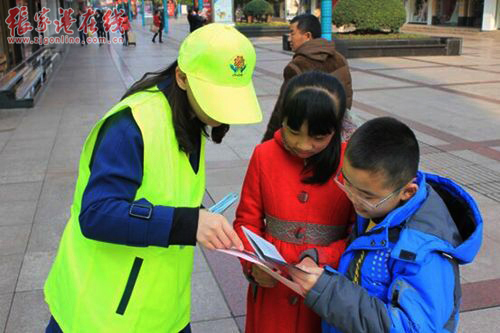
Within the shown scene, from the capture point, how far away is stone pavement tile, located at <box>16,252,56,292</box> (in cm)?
347

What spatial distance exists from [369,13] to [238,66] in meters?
16.7

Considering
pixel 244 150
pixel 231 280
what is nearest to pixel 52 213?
pixel 231 280

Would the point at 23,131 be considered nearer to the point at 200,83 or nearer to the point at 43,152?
the point at 43,152

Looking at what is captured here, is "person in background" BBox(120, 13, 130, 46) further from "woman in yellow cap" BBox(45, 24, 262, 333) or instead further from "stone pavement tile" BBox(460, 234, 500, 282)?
"woman in yellow cap" BBox(45, 24, 262, 333)

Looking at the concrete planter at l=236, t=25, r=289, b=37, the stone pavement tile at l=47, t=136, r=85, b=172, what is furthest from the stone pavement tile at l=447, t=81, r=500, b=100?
the concrete planter at l=236, t=25, r=289, b=37

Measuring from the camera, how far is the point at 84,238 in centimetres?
145

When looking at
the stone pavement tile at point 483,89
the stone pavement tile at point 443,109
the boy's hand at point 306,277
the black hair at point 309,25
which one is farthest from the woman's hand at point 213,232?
the stone pavement tile at point 483,89

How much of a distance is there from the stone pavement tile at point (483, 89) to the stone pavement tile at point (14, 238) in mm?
8431

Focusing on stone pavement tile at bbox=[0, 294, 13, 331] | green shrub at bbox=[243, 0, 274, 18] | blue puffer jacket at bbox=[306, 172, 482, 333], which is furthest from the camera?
green shrub at bbox=[243, 0, 274, 18]

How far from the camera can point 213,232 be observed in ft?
4.44

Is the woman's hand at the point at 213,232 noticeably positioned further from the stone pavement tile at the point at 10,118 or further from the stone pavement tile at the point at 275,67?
the stone pavement tile at the point at 275,67

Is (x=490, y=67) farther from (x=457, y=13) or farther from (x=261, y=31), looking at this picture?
(x=457, y=13)

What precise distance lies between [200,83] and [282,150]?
54cm

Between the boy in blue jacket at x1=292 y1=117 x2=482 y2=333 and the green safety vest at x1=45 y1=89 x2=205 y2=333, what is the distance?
0.39 m
